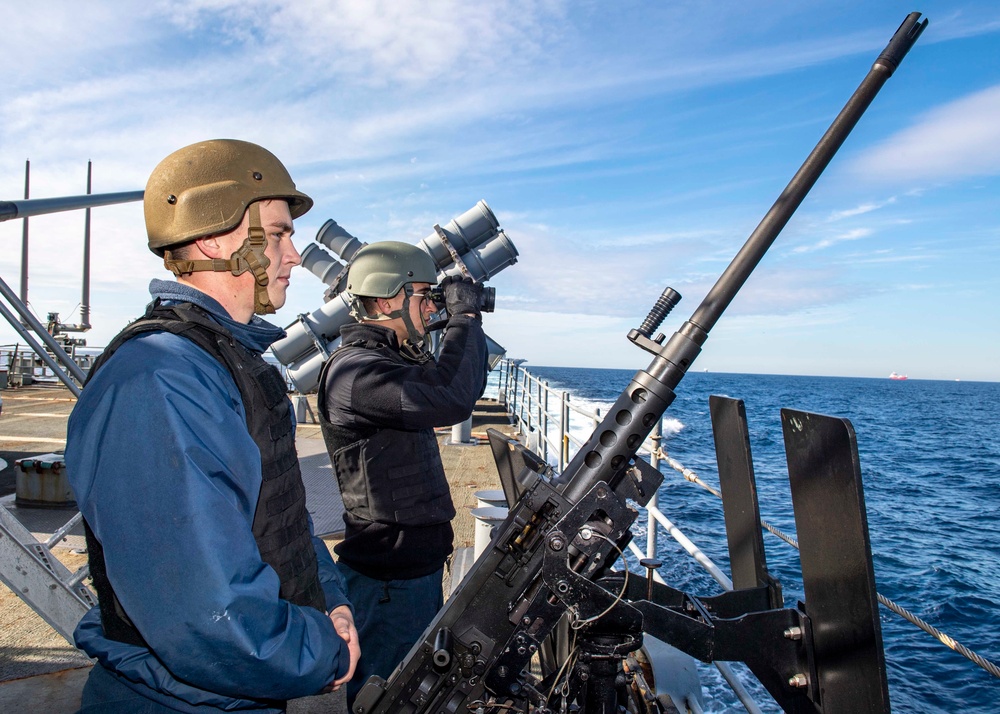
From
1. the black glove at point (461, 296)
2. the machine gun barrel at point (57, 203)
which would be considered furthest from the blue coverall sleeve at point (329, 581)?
the machine gun barrel at point (57, 203)

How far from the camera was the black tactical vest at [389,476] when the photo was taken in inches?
106

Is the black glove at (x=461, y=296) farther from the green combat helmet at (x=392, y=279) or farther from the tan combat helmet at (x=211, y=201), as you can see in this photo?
the tan combat helmet at (x=211, y=201)

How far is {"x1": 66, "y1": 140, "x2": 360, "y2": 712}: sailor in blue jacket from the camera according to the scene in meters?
1.15

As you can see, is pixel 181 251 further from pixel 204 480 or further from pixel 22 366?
pixel 22 366

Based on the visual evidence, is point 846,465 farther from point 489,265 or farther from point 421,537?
point 489,265

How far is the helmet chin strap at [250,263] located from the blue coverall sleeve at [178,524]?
0.31 m

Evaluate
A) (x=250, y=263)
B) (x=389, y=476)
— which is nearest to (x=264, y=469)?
(x=250, y=263)

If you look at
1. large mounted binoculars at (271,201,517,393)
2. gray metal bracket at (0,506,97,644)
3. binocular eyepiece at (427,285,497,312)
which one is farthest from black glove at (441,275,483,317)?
large mounted binoculars at (271,201,517,393)

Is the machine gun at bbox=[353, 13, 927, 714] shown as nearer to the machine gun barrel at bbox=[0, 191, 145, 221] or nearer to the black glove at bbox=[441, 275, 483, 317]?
the black glove at bbox=[441, 275, 483, 317]

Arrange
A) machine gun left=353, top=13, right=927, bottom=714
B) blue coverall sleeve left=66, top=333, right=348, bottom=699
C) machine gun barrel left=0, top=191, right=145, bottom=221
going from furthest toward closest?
machine gun barrel left=0, top=191, right=145, bottom=221 < machine gun left=353, top=13, right=927, bottom=714 < blue coverall sleeve left=66, top=333, right=348, bottom=699

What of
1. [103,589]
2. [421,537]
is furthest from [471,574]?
[103,589]

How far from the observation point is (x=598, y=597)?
6.40 feet

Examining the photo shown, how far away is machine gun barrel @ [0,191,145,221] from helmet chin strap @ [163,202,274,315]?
2.84 meters

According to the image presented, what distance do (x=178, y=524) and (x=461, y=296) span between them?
6.90 ft
